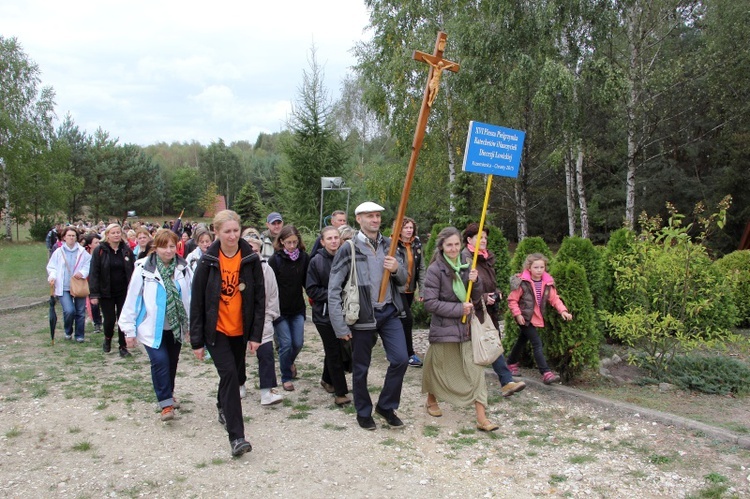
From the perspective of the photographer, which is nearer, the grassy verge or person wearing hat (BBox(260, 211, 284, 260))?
the grassy verge

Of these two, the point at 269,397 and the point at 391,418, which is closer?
the point at 391,418

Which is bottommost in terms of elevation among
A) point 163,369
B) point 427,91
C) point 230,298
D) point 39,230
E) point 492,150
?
point 163,369

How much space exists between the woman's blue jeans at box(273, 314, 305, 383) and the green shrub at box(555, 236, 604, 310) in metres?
4.29

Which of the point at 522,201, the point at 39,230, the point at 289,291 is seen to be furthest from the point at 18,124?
the point at 289,291

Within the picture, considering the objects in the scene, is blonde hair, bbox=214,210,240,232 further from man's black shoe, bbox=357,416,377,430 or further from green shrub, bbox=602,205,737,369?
green shrub, bbox=602,205,737,369

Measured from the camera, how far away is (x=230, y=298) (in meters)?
4.43

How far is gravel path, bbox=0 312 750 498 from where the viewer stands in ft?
12.7

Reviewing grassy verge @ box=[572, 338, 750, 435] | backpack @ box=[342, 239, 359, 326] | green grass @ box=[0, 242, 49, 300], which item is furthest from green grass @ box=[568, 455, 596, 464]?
green grass @ box=[0, 242, 49, 300]

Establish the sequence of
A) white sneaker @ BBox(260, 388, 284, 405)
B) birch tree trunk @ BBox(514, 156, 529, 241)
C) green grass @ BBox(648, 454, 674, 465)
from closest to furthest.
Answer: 1. green grass @ BBox(648, 454, 674, 465)
2. white sneaker @ BBox(260, 388, 284, 405)
3. birch tree trunk @ BBox(514, 156, 529, 241)

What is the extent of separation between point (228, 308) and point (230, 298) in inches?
3.1

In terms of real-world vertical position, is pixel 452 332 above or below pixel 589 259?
below

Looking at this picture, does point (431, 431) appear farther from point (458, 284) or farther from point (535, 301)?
point (535, 301)

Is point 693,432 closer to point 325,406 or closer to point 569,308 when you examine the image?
point 569,308

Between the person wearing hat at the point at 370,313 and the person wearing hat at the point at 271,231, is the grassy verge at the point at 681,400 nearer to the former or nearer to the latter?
the person wearing hat at the point at 370,313
